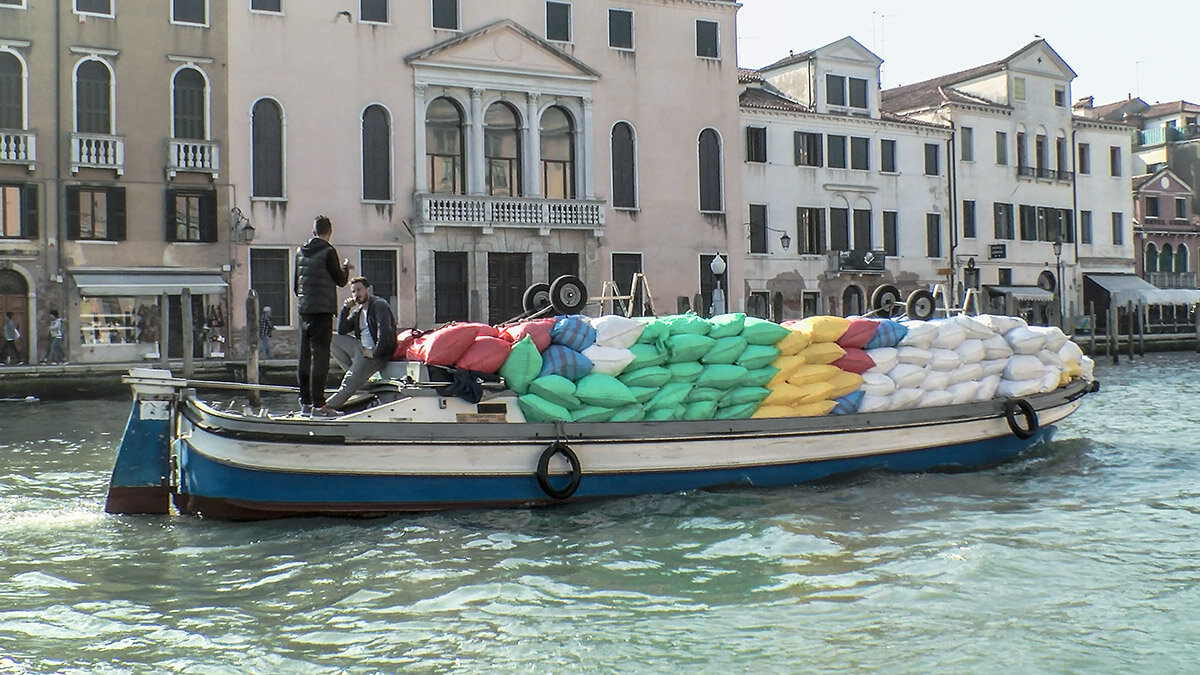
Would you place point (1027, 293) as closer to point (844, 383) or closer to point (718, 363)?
point (844, 383)

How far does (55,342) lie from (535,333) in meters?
16.7

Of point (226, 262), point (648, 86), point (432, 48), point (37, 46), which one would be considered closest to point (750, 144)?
point (648, 86)

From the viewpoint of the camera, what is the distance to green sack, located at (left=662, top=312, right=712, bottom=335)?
8.76 m

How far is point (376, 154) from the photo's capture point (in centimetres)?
2505

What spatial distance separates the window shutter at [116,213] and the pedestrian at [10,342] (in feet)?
7.91

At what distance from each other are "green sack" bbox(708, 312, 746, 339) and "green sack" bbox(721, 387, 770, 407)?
1.41 ft

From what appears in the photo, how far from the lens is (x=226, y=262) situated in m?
23.7

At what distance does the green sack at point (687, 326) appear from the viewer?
8.76 metres

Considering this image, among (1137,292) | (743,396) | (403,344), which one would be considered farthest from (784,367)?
(1137,292)

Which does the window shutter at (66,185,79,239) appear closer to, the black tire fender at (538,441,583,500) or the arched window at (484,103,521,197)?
the arched window at (484,103,521,197)

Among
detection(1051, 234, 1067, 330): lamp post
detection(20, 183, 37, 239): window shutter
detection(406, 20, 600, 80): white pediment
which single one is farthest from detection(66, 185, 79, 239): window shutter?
detection(1051, 234, 1067, 330): lamp post

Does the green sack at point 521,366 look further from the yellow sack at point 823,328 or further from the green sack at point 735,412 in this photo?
the yellow sack at point 823,328

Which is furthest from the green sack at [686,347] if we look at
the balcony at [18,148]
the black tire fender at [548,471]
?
the balcony at [18,148]

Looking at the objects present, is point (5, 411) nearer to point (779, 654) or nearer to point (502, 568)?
point (502, 568)
